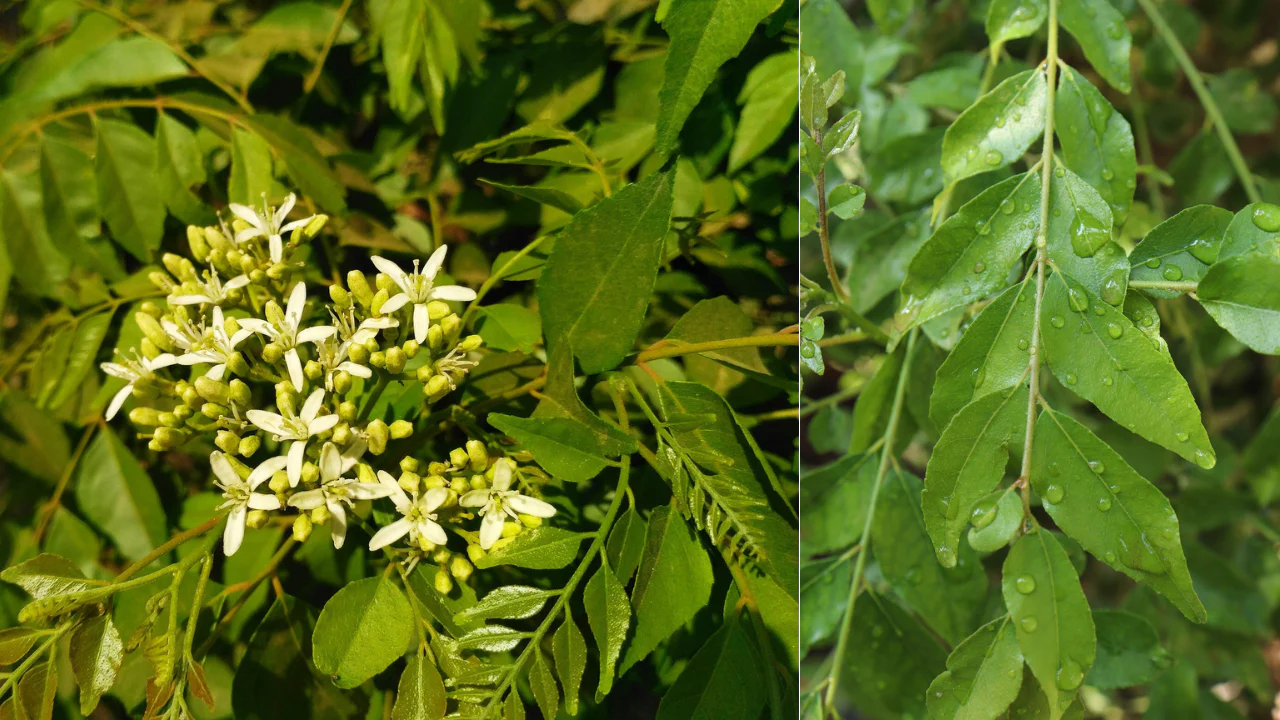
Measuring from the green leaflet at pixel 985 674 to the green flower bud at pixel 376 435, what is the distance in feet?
0.88

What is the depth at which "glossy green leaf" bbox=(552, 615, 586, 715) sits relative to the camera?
346 mm

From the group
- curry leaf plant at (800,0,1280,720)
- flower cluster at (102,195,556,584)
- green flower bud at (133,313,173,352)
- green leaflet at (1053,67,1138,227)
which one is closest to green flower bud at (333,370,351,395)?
flower cluster at (102,195,556,584)

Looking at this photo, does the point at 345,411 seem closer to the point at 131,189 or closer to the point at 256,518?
the point at 256,518

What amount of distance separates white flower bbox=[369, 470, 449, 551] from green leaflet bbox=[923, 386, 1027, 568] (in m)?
0.21

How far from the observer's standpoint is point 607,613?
352mm

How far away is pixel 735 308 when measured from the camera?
42cm

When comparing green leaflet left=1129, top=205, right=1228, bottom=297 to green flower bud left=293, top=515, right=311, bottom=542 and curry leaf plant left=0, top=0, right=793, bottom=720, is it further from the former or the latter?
green flower bud left=293, top=515, right=311, bottom=542

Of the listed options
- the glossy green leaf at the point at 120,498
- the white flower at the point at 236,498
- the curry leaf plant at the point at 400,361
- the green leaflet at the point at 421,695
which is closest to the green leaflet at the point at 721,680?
the curry leaf plant at the point at 400,361

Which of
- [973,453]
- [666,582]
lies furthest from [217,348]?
[973,453]

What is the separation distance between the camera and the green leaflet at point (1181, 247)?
343 millimetres

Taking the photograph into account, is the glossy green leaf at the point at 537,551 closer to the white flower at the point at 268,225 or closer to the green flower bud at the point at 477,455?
the green flower bud at the point at 477,455

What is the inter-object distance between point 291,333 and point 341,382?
4 cm

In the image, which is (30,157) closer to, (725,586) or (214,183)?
(214,183)

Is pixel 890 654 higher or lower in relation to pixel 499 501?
lower
